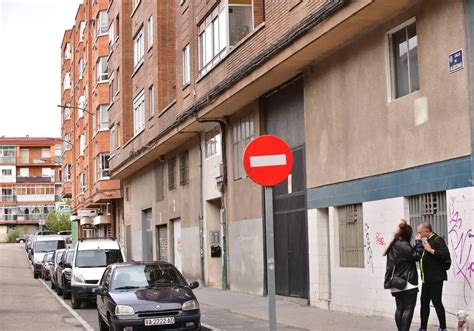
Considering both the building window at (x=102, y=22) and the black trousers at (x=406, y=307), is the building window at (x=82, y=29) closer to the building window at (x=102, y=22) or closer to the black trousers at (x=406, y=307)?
the building window at (x=102, y=22)

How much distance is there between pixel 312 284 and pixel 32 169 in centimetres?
11065

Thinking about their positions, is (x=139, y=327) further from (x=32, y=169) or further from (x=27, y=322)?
(x=32, y=169)

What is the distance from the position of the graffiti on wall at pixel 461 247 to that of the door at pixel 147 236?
82.0ft

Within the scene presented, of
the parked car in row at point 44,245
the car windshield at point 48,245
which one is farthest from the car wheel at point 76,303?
the car windshield at point 48,245

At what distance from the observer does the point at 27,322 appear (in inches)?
673

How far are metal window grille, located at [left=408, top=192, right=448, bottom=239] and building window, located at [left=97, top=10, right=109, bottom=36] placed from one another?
37.9 meters

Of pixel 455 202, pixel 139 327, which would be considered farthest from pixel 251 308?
pixel 455 202

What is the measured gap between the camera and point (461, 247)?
11688 millimetres

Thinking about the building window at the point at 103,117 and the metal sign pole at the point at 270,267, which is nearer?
the metal sign pole at the point at 270,267

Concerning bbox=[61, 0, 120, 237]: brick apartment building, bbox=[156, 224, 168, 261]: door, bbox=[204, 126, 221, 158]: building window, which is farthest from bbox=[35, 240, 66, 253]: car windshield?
bbox=[204, 126, 221, 158]: building window

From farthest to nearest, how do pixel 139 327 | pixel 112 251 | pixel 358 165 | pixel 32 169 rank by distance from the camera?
pixel 32 169, pixel 112 251, pixel 358 165, pixel 139 327

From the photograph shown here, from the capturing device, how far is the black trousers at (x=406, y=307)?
10648 mm

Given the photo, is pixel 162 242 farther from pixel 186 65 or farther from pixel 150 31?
pixel 186 65

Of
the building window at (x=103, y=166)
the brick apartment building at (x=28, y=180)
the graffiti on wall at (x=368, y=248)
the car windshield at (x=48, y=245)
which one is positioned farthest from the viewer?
the brick apartment building at (x=28, y=180)
